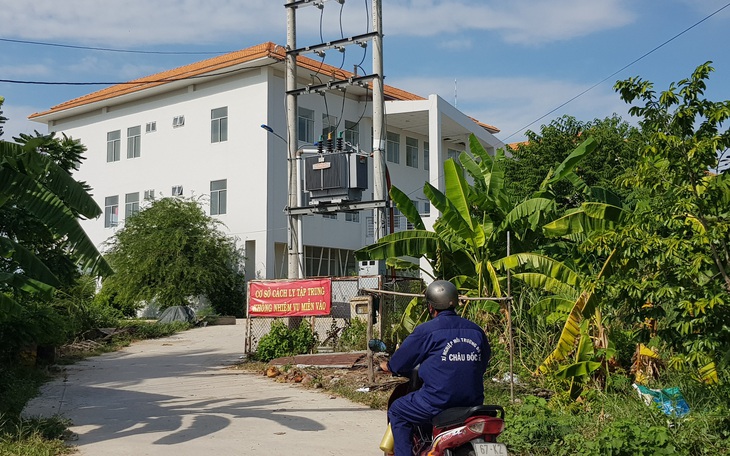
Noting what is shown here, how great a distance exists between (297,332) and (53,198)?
8.07 m

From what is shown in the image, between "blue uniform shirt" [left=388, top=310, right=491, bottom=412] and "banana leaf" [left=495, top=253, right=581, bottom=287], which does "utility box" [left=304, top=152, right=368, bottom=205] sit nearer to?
"banana leaf" [left=495, top=253, right=581, bottom=287]

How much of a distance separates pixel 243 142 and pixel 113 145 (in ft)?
30.4

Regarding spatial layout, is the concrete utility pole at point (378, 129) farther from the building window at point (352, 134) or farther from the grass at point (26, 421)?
the building window at point (352, 134)

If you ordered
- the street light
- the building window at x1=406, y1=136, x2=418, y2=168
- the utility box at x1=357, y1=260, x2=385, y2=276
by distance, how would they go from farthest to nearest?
→ the building window at x1=406, y1=136, x2=418, y2=168
the street light
the utility box at x1=357, y1=260, x2=385, y2=276

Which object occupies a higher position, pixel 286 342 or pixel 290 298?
pixel 290 298

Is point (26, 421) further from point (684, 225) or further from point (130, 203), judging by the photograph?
point (130, 203)

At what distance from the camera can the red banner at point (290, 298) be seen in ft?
51.7

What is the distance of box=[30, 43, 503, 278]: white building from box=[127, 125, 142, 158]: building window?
0.05 m

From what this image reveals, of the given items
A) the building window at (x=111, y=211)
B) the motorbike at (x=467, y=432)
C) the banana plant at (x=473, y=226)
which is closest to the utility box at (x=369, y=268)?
the banana plant at (x=473, y=226)

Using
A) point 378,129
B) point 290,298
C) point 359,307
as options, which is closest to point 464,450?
point 359,307

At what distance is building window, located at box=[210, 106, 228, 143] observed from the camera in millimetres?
34062

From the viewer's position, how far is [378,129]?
1767 centimetres

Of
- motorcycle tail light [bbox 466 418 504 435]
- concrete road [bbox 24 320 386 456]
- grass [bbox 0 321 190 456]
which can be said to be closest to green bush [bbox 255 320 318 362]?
concrete road [bbox 24 320 386 456]

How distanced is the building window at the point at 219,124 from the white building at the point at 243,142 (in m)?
0.04
